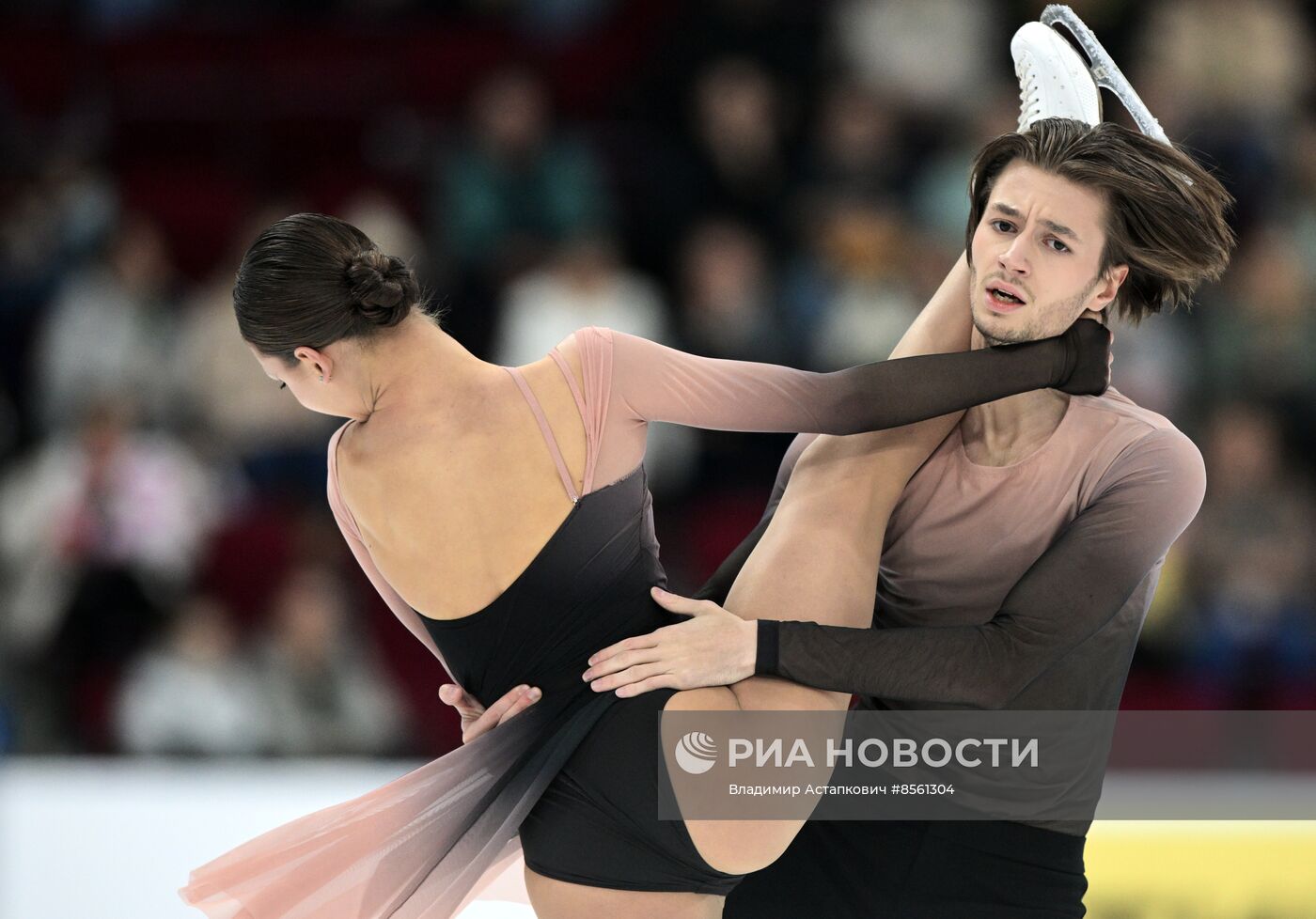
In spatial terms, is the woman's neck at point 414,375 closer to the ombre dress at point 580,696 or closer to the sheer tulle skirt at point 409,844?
the ombre dress at point 580,696

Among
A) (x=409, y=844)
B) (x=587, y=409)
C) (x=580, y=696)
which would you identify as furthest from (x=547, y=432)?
(x=409, y=844)

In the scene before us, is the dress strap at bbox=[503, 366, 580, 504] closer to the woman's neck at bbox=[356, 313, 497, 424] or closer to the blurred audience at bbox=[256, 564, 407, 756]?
the woman's neck at bbox=[356, 313, 497, 424]

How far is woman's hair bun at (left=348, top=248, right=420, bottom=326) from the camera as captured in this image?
7.75 ft

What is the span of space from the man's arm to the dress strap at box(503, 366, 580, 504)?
0.38 meters

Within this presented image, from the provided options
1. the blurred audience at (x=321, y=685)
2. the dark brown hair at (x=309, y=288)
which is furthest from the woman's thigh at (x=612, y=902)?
the blurred audience at (x=321, y=685)


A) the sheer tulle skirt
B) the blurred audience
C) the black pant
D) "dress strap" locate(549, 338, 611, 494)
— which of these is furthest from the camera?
the blurred audience

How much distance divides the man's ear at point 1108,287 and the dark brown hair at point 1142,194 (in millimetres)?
13

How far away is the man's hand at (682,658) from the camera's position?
2504mm

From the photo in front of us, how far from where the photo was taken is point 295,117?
7.35m

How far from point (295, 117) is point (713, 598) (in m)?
5.13

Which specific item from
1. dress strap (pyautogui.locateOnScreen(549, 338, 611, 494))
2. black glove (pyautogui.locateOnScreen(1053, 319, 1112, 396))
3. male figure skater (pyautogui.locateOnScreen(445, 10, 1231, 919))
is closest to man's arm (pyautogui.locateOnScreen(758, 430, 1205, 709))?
male figure skater (pyautogui.locateOnScreen(445, 10, 1231, 919))

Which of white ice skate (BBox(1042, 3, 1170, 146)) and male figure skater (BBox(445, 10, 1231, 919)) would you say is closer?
male figure skater (BBox(445, 10, 1231, 919))

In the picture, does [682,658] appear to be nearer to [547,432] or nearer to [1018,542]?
[547,432]

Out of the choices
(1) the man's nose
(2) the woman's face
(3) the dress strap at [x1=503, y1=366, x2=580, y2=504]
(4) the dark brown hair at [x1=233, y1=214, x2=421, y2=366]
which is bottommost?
(3) the dress strap at [x1=503, y1=366, x2=580, y2=504]
